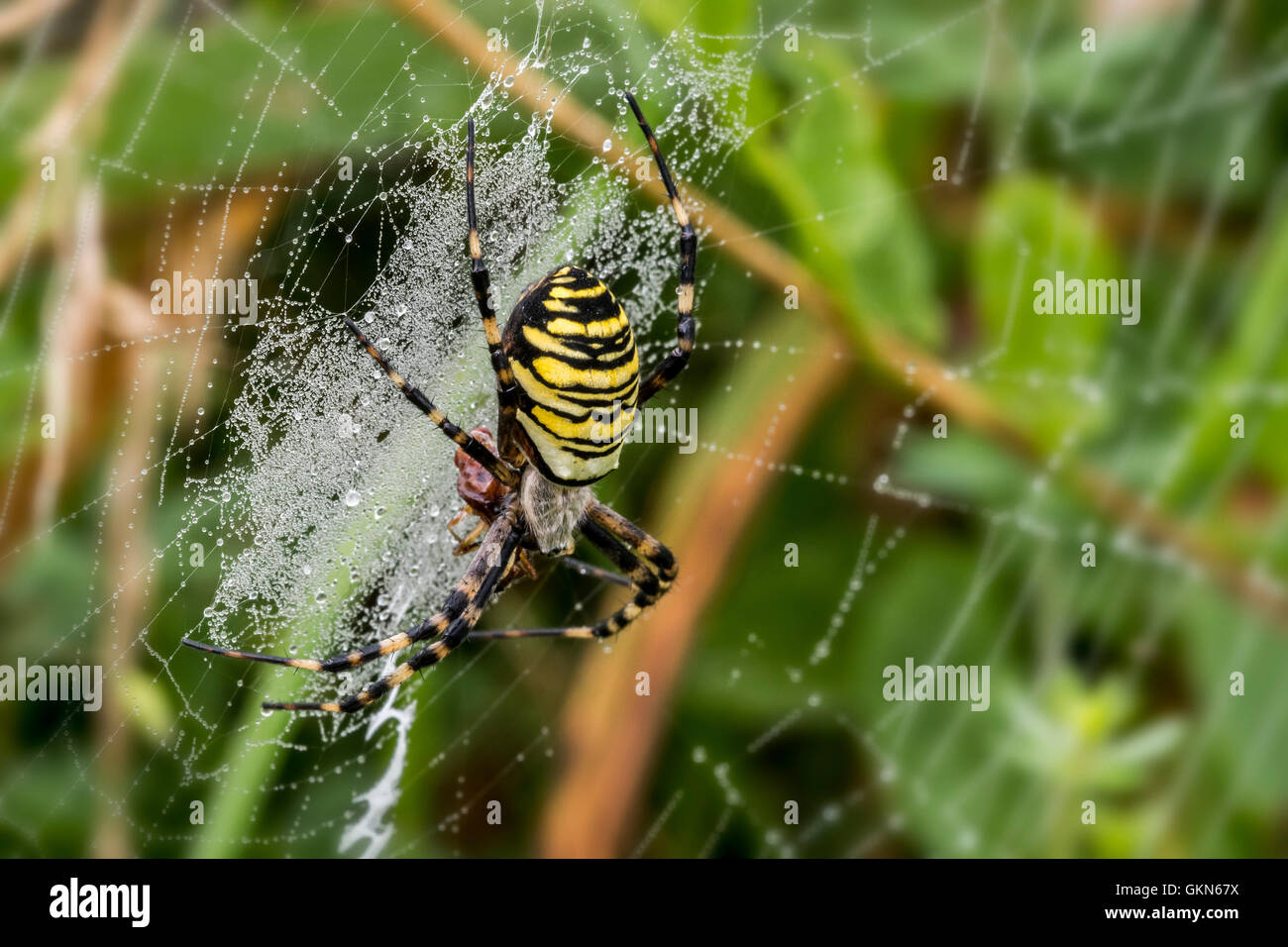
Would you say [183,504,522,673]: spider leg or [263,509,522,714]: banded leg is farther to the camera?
[263,509,522,714]: banded leg

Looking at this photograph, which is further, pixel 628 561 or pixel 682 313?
pixel 628 561

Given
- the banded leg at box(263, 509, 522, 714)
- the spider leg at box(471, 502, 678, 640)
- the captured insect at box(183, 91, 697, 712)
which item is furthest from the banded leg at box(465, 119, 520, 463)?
the spider leg at box(471, 502, 678, 640)

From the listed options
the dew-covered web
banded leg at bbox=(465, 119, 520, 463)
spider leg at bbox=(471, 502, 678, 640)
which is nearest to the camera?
banded leg at bbox=(465, 119, 520, 463)

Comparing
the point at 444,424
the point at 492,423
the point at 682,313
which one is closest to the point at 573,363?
the point at 444,424

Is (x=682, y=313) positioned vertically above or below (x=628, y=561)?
above

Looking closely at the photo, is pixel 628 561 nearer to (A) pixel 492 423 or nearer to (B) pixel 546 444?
(A) pixel 492 423

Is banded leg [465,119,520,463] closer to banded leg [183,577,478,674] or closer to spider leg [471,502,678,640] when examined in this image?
banded leg [183,577,478,674]

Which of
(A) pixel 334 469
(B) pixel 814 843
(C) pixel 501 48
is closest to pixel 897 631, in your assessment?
(B) pixel 814 843
